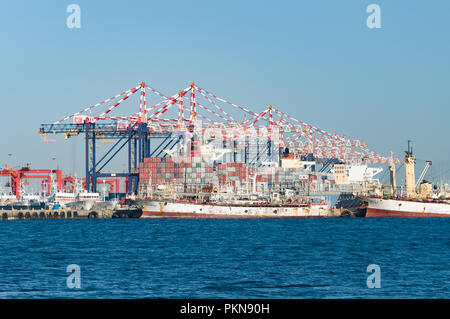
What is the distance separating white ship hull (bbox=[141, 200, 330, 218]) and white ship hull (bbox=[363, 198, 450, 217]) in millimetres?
13004

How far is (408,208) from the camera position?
112 meters

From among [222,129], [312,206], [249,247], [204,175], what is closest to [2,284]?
[249,247]

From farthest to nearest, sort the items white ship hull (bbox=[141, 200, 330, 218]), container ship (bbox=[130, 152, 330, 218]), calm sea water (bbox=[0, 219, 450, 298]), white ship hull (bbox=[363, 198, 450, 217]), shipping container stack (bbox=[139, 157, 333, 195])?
shipping container stack (bbox=[139, 157, 333, 195])
container ship (bbox=[130, 152, 330, 218])
white ship hull (bbox=[141, 200, 330, 218])
white ship hull (bbox=[363, 198, 450, 217])
calm sea water (bbox=[0, 219, 450, 298])

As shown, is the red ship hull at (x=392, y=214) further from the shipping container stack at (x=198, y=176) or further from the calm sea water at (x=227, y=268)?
the calm sea water at (x=227, y=268)

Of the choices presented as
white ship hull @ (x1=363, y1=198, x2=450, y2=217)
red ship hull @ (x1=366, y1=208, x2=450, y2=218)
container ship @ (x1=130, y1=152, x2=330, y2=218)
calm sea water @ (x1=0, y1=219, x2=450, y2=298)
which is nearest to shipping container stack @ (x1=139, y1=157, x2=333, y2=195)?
container ship @ (x1=130, y1=152, x2=330, y2=218)

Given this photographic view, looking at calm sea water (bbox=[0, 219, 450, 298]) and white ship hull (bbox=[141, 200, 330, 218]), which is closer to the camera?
calm sea water (bbox=[0, 219, 450, 298])

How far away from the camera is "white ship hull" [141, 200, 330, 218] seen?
374ft

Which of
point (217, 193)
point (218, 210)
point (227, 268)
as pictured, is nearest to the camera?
point (227, 268)

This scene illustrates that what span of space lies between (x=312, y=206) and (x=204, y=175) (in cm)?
3095

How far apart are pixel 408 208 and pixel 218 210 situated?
104 feet

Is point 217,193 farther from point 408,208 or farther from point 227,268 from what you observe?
point 227,268

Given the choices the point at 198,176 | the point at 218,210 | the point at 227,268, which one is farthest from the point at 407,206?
the point at 227,268

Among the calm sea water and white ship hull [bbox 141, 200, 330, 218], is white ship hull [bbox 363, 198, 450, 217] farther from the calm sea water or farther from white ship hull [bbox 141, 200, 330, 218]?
the calm sea water

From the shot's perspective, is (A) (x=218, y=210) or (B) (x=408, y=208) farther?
(A) (x=218, y=210)
